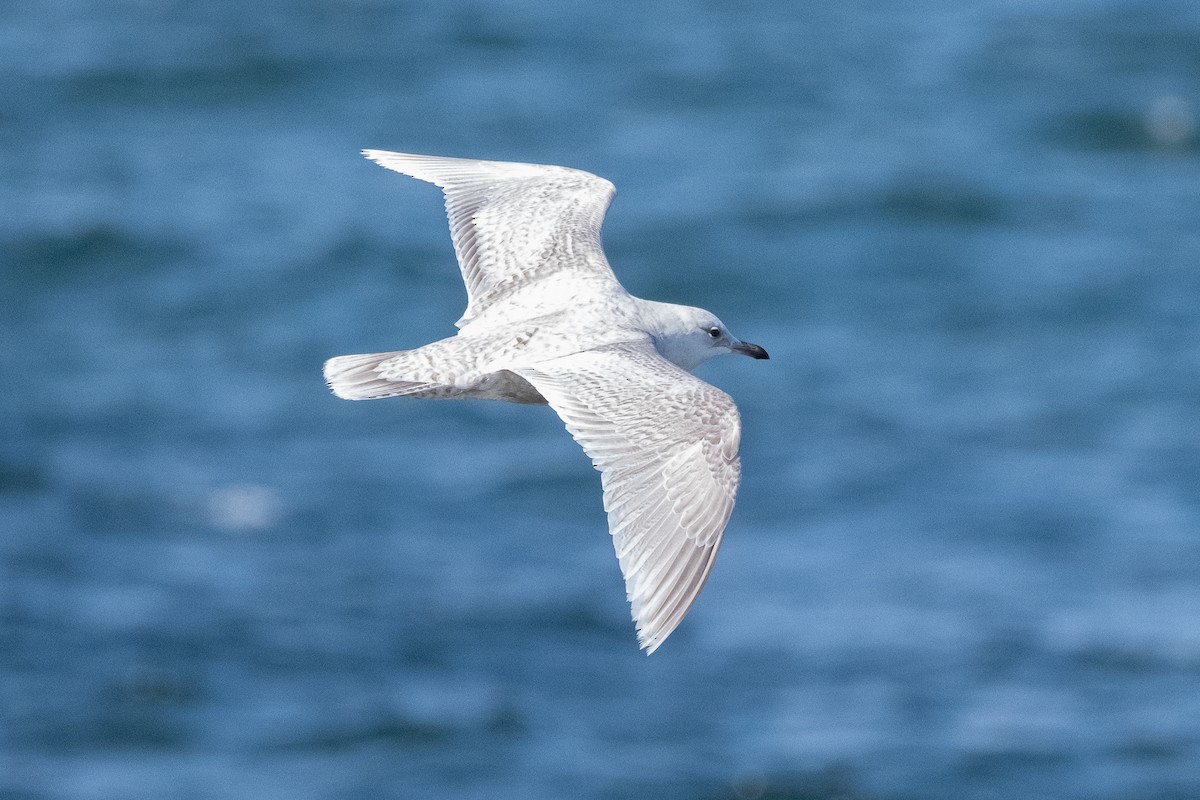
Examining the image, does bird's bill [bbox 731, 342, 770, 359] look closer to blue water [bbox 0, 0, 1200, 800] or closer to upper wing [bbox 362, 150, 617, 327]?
upper wing [bbox 362, 150, 617, 327]

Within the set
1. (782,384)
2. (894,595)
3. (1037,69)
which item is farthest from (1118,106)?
(894,595)

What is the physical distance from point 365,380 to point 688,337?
150cm

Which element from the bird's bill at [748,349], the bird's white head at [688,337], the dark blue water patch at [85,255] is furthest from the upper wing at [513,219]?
the dark blue water patch at [85,255]

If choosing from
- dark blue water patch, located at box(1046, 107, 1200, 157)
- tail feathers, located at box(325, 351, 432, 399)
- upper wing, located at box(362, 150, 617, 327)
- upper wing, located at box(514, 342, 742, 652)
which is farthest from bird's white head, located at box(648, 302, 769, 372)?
dark blue water patch, located at box(1046, 107, 1200, 157)

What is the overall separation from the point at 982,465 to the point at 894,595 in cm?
317

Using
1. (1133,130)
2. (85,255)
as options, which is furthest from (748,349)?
(1133,130)

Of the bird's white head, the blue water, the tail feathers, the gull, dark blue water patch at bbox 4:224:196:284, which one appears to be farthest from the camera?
dark blue water patch at bbox 4:224:196:284

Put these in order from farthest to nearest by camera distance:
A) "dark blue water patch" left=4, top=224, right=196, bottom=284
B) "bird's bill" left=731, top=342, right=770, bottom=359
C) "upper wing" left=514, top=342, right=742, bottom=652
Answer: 1. "dark blue water patch" left=4, top=224, right=196, bottom=284
2. "bird's bill" left=731, top=342, right=770, bottom=359
3. "upper wing" left=514, top=342, right=742, bottom=652

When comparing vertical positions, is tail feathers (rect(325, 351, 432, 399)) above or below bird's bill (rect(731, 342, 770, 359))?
above

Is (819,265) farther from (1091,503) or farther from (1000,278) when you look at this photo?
(1091,503)

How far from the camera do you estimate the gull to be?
270 inches

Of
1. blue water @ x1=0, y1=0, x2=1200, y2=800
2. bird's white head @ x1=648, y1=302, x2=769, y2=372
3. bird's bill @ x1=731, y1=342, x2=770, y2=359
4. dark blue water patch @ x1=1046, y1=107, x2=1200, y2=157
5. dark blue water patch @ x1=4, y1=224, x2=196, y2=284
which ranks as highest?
bird's white head @ x1=648, y1=302, x2=769, y2=372

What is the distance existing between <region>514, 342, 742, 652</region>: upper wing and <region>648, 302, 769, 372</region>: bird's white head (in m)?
0.67

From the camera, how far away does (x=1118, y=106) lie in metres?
30.7
